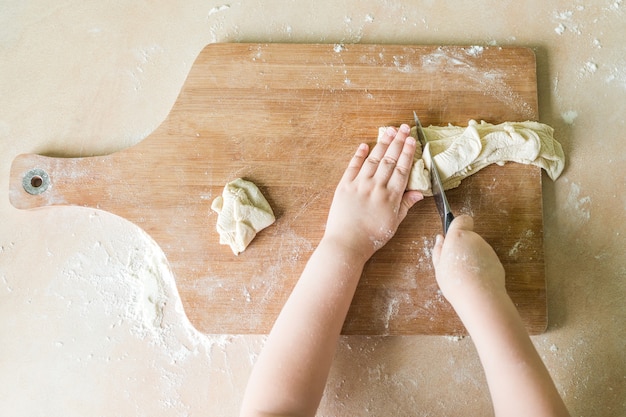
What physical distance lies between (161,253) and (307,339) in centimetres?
46

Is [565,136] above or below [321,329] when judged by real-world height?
above

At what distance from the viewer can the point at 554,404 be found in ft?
2.96

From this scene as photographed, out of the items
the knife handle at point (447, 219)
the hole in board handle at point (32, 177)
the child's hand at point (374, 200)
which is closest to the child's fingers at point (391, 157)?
the child's hand at point (374, 200)

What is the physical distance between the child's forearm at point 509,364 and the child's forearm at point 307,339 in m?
0.28

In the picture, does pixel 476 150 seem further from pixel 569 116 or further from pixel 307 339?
pixel 307 339

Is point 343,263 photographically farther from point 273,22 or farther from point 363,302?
point 273,22

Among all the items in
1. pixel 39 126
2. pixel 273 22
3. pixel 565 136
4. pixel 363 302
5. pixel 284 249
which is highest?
pixel 273 22

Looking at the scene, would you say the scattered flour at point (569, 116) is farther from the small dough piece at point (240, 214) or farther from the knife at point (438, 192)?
the small dough piece at point (240, 214)

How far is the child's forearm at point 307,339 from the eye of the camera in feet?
3.19

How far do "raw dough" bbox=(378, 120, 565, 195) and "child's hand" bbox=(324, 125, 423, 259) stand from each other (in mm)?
35

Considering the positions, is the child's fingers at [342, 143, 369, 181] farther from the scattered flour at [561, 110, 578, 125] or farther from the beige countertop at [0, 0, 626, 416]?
the scattered flour at [561, 110, 578, 125]

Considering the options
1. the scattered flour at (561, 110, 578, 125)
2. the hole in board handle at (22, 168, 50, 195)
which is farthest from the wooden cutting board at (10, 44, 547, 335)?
the scattered flour at (561, 110, 578, 125)

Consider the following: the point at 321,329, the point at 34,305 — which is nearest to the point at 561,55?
the point at 321,329

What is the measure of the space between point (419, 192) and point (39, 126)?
1024mm
